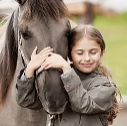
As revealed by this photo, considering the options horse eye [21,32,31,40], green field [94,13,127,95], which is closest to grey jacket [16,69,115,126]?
horse eye [21,32,31,40]

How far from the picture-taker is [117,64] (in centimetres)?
1367

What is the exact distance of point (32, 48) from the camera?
3.09 meters

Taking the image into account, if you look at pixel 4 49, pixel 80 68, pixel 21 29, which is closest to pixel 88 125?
pixel 80 68

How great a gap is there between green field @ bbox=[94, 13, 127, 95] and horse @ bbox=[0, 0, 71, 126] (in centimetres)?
626

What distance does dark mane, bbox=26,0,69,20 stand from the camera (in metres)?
3.17

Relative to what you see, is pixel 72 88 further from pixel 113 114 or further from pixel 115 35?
pixel 115 35

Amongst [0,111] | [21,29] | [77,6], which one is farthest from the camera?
[77,6]

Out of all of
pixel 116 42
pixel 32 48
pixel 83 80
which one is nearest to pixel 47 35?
pixel 32 48

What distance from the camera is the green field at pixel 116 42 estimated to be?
12.3 m

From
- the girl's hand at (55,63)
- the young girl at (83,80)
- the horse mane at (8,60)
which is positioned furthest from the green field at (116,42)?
the girl's hand at (55,63)

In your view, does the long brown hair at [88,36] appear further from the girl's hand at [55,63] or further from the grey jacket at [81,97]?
the girl's hand at [55,63]

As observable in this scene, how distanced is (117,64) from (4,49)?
33.5ft

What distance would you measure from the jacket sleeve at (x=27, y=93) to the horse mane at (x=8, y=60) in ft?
1.98

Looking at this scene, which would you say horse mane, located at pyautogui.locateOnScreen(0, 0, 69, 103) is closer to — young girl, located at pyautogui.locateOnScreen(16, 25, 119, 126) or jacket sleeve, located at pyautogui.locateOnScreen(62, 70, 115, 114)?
young girl, located at pyautogui.locateOnScreen(16, 25, 119, 126)
